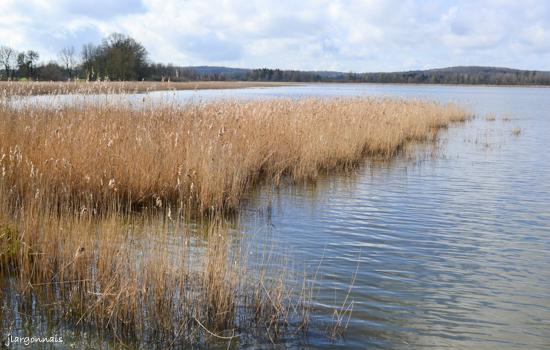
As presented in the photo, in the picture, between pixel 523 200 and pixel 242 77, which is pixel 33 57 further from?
pixel 242 77

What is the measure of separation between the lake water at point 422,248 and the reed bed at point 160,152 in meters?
0.71

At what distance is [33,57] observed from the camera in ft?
209

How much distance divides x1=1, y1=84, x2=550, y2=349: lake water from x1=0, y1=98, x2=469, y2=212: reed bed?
27.8 inches

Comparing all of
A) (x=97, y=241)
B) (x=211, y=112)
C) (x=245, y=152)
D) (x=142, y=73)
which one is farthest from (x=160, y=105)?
(x=142, y=73)

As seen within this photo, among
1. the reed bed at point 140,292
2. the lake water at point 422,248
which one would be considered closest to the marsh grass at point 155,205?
the reed bed at point 140,292

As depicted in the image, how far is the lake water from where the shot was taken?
4996mm

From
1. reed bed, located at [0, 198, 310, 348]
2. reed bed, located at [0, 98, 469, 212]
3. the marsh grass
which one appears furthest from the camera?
reed bed, located at [0, 98, 469, 212]

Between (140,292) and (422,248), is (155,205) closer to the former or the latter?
(140,292)

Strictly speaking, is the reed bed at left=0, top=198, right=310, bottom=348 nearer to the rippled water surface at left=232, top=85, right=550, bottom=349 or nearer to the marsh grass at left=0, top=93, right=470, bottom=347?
the marsh grass at left=0, top=93, right=470, bottom=347

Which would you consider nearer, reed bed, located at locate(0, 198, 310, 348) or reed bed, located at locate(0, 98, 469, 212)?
reed bed, located at locate(0, 198, 310, 348)

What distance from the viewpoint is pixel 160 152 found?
9188 mm

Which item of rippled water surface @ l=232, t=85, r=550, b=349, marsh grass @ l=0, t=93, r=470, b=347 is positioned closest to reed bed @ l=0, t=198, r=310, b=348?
marsh grass @ l=0, t=93, r=470, b=347

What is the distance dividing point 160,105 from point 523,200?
26.0 ft

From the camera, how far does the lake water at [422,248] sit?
5.00m
